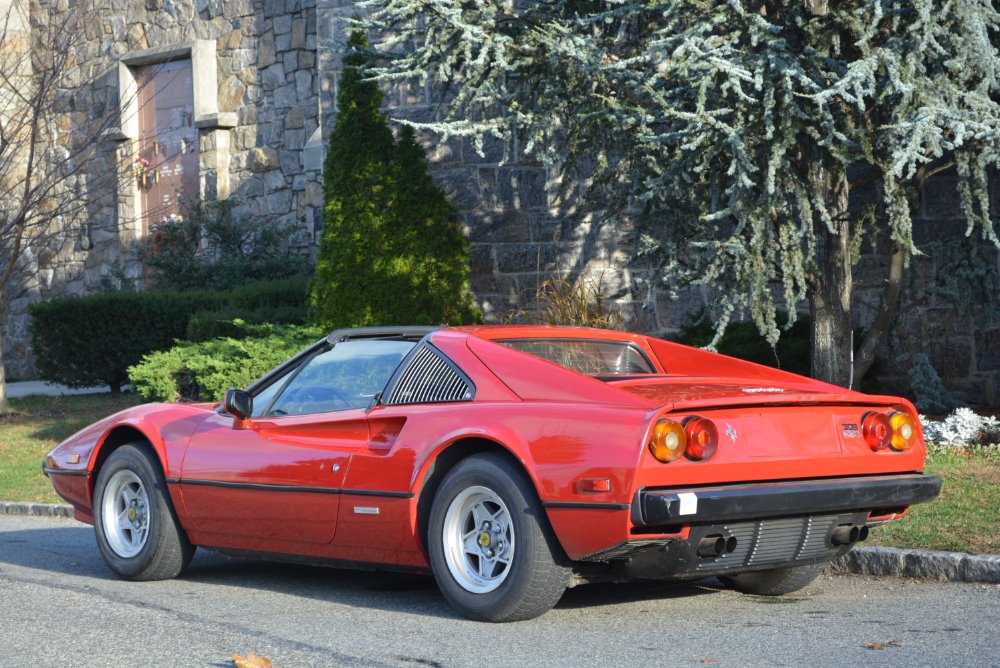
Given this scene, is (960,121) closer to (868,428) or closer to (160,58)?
(868,428)

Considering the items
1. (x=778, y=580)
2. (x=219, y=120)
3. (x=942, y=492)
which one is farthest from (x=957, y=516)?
(x=219, y=120)

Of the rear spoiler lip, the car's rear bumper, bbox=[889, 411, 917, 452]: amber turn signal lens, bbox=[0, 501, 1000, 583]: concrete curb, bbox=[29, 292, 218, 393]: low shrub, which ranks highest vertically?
bbox=[29, 292, 218, 393]: low shrub

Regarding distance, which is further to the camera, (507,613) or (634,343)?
(634,343)

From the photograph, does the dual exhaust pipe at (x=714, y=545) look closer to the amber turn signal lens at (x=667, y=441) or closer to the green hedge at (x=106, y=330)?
the amber turn signal lens at (x=667, y=441)

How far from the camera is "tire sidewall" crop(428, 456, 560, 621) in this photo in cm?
561

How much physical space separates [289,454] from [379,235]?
745 centimetres

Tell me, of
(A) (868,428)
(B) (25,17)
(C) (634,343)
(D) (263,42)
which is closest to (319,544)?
(C) (634,343)

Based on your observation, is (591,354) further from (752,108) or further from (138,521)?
(752,108)

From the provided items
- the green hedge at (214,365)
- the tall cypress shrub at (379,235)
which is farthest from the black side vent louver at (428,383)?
the tall cypress shrub at (379,235)

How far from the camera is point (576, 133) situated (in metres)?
10.5

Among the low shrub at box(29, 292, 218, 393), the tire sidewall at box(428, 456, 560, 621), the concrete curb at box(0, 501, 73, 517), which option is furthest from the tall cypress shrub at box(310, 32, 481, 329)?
the tire sidewall at box(428, 456, 560, 621)

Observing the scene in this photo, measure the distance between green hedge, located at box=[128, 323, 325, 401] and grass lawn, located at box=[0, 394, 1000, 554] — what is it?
137 cm

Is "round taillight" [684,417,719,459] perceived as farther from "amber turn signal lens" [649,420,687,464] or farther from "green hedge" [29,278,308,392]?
"green hedge" [29,278,308,392]

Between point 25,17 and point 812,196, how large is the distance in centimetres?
1860
